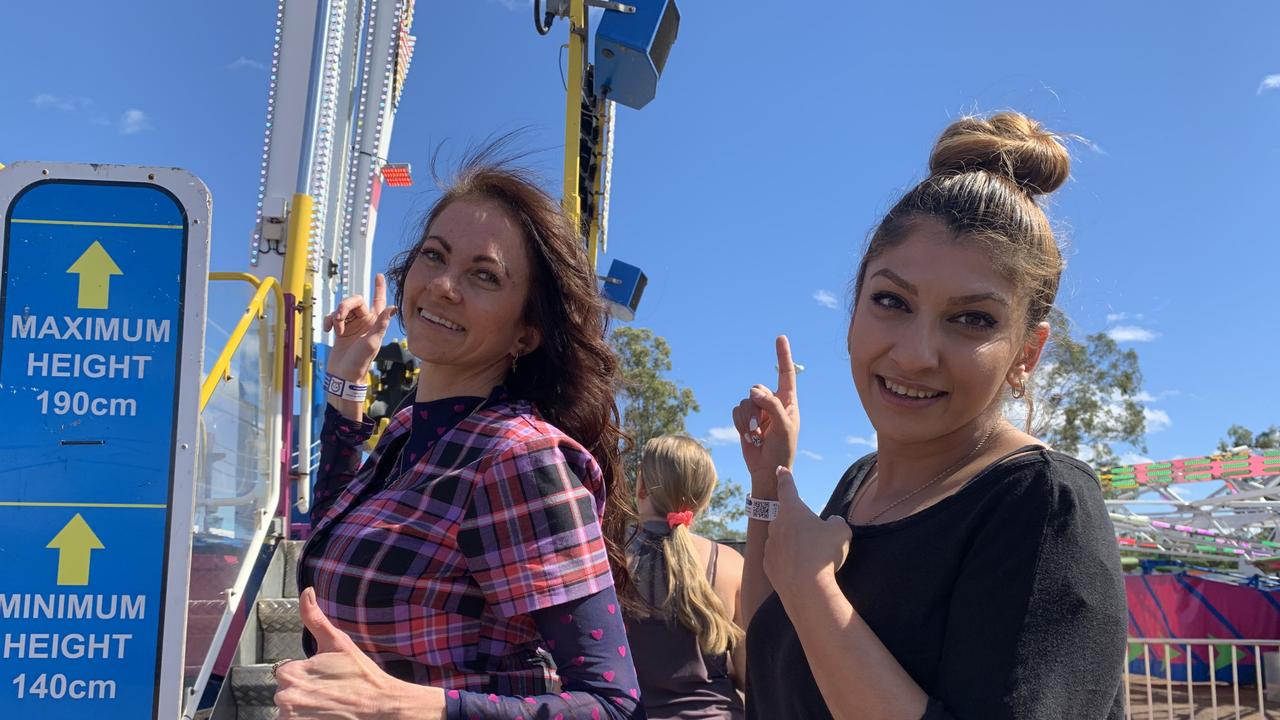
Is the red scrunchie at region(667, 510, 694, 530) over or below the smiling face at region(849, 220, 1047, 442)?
below

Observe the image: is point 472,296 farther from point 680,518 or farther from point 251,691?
point 251,691

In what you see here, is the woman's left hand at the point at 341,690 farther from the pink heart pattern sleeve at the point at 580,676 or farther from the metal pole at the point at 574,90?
the metal pole at the point at 574,90

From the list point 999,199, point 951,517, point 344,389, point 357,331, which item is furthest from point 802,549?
point 357,331

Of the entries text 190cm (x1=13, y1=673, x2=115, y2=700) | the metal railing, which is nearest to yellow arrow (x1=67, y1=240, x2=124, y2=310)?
text 190cm (x1=13, y1=673, x2=115, y2=700)

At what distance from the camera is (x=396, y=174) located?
30.5 feet

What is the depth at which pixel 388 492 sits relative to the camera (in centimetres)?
147

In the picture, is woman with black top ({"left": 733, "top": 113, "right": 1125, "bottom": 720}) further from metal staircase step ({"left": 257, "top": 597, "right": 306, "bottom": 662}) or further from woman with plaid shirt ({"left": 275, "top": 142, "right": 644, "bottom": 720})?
metal staircase step ({"left": 257, "top": 597, "right": 306, "bottom": 662})

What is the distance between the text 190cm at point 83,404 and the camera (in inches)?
90.1

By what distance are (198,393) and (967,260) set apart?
1.96 metres

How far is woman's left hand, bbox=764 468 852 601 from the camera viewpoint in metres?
1.18

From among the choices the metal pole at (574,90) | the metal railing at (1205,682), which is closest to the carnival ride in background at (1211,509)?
the metal railing at (1205,682)

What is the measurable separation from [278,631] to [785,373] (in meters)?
3.10

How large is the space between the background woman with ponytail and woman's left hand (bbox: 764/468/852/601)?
1498mm

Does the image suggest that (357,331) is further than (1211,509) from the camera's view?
No
